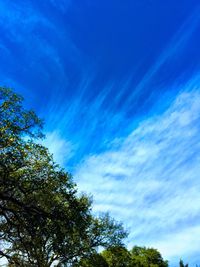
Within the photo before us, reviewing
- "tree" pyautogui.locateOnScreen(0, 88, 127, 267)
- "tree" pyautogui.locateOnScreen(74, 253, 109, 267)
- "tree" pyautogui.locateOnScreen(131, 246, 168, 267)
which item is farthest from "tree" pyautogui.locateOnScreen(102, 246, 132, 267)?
"tree" pyautogui.locateOnScreen(0, 88, 127, 267)

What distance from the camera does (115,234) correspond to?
61.5m

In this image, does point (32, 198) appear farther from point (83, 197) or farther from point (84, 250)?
point (83, 197)

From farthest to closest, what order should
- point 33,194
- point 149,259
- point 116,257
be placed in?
1. point 149,259
2. point 116,257
3. point 33,194

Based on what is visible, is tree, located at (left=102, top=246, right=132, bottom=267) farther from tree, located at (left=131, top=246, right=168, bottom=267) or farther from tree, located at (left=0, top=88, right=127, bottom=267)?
tree, located at (left=0, top=88, right=127, bottom=267)

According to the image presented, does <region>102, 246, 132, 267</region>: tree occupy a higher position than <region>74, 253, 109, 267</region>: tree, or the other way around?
<region>102, 246, 132, 267</region>: tree

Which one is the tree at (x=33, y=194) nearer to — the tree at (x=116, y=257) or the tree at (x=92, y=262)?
the tree at (x=92, y=262)

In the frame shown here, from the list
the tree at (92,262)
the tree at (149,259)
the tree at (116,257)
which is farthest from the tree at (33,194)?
the tree at (149,259)

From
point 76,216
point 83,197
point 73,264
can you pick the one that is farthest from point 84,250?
point 76,216

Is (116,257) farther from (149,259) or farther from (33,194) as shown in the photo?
(33,194)

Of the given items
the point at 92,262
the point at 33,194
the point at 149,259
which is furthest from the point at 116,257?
the point at 33,194

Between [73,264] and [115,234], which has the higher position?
[115,234]

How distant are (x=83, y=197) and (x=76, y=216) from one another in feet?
94.1

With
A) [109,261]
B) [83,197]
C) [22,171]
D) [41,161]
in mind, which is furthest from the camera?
[109,261]

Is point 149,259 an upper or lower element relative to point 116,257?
upper
